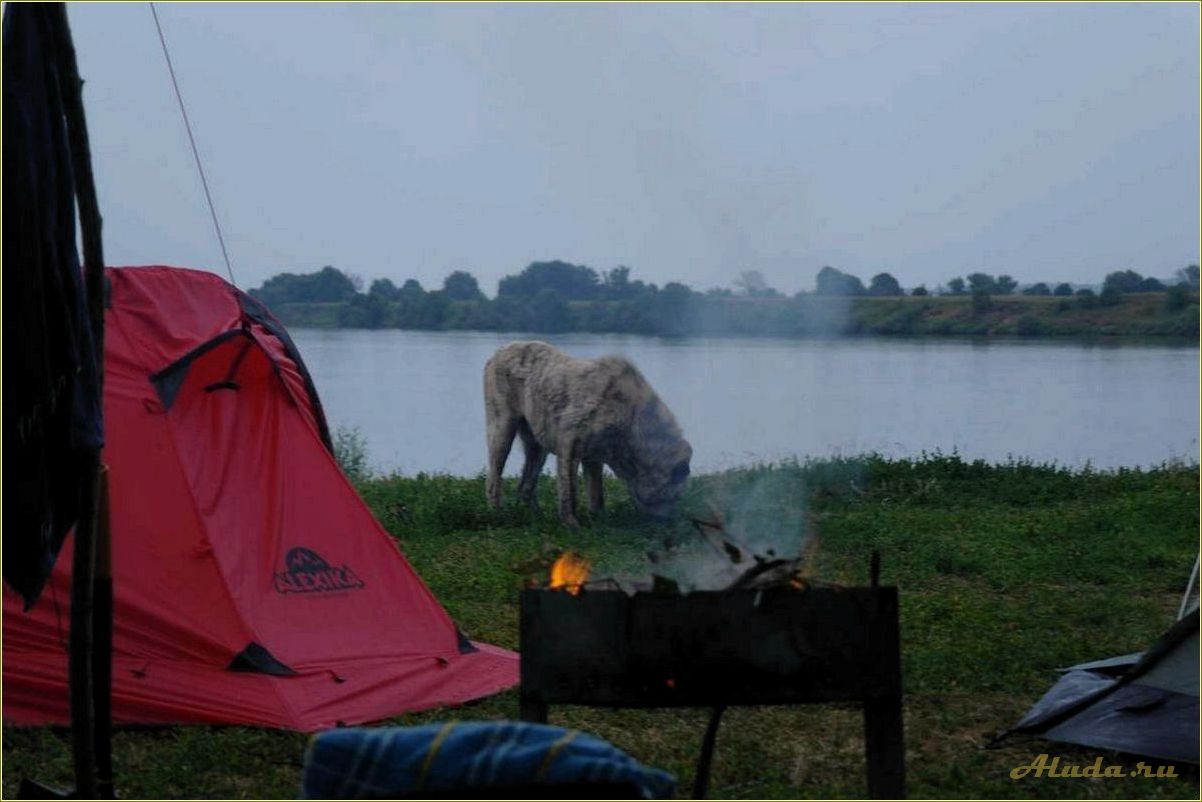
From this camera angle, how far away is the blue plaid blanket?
2.81 m

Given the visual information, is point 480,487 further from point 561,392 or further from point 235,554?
point 235,554

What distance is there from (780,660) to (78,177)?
7.35ft

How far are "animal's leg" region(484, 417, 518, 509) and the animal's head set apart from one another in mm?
985

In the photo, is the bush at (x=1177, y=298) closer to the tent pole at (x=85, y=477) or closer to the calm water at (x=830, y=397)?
the calm water at (x=830, y=397)

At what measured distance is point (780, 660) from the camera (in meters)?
3.83

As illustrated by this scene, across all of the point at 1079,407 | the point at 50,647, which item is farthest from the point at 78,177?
the point at 1079,407

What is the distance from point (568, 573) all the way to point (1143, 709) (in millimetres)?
2244

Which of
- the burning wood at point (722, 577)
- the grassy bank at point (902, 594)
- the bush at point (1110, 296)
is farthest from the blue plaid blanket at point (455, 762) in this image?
the bush at point (1110, 296)

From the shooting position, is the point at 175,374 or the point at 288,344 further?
the point at 288,344

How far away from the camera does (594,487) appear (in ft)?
34.0

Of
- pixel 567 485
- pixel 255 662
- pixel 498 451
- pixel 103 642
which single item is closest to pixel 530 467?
pixel 498 451

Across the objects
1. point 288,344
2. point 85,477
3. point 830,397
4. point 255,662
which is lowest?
point 255,662

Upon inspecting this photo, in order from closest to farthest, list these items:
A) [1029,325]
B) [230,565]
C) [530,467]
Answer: [230,565], [530,467], [1029,325]

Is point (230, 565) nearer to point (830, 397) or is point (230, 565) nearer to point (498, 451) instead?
point (498, 451)
